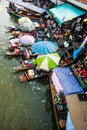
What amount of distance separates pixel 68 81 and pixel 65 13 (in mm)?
10654

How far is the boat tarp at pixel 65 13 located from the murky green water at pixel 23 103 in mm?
7227

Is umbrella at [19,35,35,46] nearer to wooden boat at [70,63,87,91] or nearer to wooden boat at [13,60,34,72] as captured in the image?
wooden boat at [13,60,34,72]

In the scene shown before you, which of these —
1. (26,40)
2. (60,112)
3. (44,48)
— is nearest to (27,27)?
(26,40)

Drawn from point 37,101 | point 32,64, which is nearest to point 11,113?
point 37,101

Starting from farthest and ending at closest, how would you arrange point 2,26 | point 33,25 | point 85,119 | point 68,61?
point 2,26, point 33,25, point 68,61, point 85,119

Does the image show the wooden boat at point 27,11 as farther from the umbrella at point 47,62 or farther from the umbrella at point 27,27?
the umbrella at point 47,62

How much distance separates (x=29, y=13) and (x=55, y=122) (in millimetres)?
16333

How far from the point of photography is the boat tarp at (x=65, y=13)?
64.8 feet

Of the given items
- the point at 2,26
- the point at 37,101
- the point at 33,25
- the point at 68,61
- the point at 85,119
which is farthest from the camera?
the point at 2,26

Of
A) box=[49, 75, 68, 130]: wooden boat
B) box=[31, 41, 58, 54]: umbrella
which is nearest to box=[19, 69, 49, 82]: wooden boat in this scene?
box=[31, 41, 58, 54]: umbrella

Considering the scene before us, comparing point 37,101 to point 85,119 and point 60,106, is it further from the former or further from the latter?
point 85,119

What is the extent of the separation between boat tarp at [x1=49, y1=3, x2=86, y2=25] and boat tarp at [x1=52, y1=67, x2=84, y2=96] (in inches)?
312

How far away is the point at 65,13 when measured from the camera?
20.8 metres

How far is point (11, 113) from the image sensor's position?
12.8m
